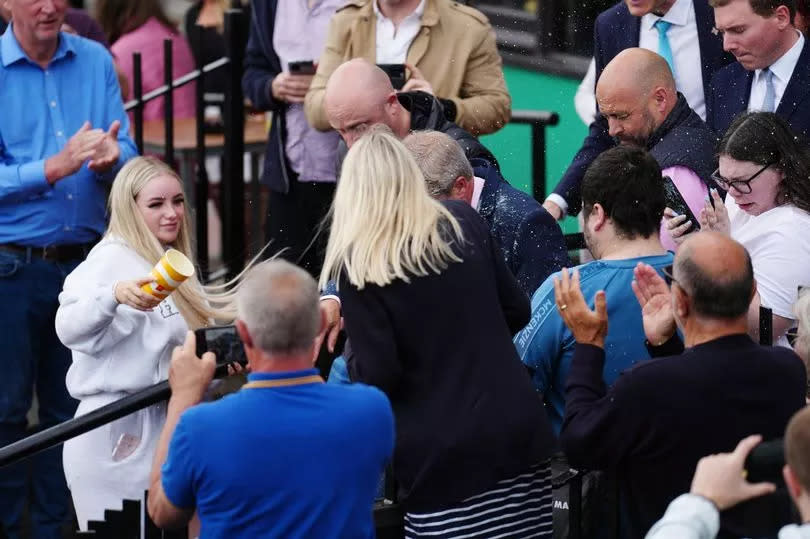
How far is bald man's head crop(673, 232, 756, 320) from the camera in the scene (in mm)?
3785

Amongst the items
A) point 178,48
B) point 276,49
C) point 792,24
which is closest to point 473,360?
point 792,24

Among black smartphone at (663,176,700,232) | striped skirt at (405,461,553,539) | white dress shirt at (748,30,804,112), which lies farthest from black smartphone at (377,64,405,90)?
striped skirt at (405,461,553,539)

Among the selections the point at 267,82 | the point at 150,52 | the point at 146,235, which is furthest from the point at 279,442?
the point at 150,52

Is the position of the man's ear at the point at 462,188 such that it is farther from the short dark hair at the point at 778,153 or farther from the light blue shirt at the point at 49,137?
the light blue shirt at the point at 49,137

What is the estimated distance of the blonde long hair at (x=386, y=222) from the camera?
4.03m

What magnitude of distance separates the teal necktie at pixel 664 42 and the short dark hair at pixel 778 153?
129 cm

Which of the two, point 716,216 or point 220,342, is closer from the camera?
point 220,342

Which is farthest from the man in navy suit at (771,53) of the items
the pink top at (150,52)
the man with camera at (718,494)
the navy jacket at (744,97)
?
the pink top at (150,52)

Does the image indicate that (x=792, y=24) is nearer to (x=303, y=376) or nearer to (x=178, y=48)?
(x=303, y=376)

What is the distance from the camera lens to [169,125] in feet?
25.3

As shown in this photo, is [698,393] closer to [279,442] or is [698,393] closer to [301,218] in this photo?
[279,442]

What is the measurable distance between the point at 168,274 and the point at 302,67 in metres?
2.65

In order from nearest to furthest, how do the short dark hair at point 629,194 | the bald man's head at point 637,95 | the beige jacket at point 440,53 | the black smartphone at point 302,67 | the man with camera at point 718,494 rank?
the man with camera at point 718,494 < the short dark hair at point 629,194 < the bald man's head at point 637,95 < the beige jacket at point 440,53 < the black smartphone at point 302,67

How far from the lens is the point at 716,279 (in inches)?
149
